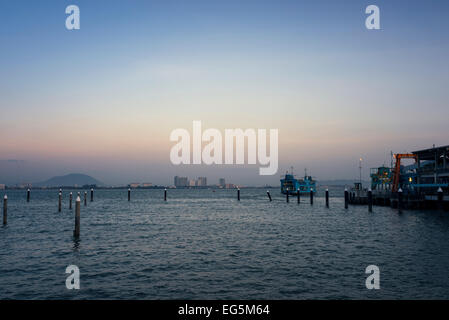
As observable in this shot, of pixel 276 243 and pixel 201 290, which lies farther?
pixel 276 243

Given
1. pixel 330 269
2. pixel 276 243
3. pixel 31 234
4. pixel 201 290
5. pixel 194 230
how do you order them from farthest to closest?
pixel 194 230 < pixel 31 234 < pixel 276 243 < pixel 330 269 < pixel 201 290

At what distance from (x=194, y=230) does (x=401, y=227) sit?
79.0 ft

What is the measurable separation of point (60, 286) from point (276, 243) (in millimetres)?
17804

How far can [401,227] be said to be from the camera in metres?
41.3

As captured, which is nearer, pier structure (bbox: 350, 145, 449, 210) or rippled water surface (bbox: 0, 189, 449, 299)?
rippled water surface (bbox: 0, 189, 449, 299)

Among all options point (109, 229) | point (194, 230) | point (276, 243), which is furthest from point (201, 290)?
point (109, 229)

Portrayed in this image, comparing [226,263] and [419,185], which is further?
[419,185]

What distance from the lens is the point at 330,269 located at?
66.6 feet

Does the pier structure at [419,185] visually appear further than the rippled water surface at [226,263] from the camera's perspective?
Yes
